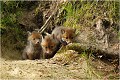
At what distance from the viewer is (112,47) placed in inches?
192

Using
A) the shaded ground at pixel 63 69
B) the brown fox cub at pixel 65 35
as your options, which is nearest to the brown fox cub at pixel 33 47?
the brown fox cub at pixel 65 35

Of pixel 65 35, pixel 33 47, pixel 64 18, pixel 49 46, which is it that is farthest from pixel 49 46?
pixel 64 18

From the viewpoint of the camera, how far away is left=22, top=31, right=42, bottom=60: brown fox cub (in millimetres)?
5992

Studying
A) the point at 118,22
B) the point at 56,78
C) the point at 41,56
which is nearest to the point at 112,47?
the point at 118,22

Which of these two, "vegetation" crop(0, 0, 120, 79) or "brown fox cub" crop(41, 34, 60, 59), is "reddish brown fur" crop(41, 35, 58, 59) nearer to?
"brown fox cub" crop(41, 34, 60, 59)

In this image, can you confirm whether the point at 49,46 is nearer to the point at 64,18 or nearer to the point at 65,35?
the point at 65,35

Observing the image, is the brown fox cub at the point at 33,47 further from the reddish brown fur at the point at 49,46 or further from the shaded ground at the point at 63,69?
the shaded ground at the point at 63,69

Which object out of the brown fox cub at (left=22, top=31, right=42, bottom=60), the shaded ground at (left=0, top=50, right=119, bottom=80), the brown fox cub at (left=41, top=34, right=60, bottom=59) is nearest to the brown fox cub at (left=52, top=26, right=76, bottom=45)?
the brown fox cub at (left=41, top=34, right=60, bottom=59)

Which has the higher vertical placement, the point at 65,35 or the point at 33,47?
the point at 65,35

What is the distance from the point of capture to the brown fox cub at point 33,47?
19.7 ft

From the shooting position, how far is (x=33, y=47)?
6.05m

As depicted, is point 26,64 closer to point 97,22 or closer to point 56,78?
point 56,78

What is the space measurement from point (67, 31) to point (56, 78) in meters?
1.73

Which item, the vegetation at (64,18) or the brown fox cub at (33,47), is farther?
the brown fox cub at (33,47)
